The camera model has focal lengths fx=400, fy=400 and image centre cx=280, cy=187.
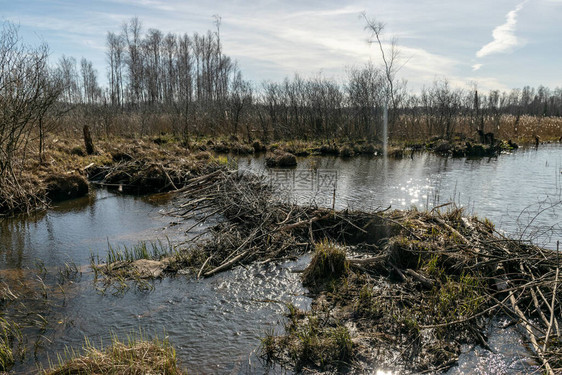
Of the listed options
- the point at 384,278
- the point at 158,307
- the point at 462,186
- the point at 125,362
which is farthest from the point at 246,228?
the point at 462,186

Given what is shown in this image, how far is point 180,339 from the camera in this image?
5.48m

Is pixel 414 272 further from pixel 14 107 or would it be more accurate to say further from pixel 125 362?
pixel 14 107

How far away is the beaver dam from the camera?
5.02m

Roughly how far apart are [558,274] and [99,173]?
16.6 metres

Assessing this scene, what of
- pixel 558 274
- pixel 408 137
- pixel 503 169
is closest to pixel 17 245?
pixel 558 274

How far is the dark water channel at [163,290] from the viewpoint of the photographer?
5219 millimetres

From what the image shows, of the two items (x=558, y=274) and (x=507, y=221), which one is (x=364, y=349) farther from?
(x=507, y=221)

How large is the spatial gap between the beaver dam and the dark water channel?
0.32 metres

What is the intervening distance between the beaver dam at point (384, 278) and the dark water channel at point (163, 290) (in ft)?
1.05

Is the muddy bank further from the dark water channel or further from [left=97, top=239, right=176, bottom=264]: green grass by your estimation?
[left=97, top=239, right=176, bottom=264]: green grass

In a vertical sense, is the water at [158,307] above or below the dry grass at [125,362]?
below

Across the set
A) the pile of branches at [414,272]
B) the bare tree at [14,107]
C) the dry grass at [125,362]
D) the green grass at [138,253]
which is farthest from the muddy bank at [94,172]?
the dry grass at [125,362]

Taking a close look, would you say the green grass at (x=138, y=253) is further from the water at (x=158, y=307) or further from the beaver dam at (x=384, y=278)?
the water at (x=158, y=307)

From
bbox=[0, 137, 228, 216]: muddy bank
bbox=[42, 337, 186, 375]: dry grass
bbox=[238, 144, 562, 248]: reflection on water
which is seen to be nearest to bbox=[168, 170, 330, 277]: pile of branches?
bbox=[238, 144, 562, 248]: reflection on water
